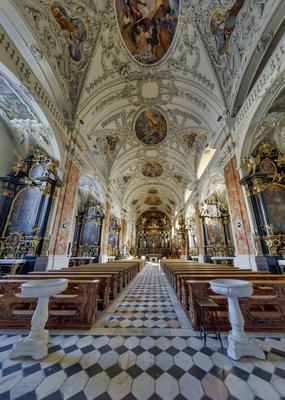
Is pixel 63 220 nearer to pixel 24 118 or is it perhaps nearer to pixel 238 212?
pixel 24 118

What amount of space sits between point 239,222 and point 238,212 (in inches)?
16.6

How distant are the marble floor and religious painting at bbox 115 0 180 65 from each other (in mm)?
11014

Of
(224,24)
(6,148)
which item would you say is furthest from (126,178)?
(224,24)

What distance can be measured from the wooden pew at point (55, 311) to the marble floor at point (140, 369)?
208 mm

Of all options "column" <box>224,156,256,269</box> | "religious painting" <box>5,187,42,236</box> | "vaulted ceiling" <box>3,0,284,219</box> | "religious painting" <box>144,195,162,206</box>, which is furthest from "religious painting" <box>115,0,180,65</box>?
"religious painting" <box>144,195,162,206</box>

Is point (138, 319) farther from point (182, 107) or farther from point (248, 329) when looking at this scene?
point (182, 107)

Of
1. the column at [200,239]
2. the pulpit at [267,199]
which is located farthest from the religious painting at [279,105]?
the column at [200,239]

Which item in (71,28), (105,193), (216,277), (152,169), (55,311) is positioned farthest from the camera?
(152,169)

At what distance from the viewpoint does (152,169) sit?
16.6m

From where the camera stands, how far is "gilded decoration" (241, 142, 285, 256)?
549 centimetres

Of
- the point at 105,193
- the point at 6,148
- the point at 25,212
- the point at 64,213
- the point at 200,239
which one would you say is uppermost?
the point at 105,193

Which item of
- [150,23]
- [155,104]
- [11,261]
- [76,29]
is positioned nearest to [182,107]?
[155,104]

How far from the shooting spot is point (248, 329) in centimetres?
278

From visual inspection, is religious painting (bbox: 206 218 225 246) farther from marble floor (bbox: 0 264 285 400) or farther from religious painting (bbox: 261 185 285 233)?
marble floor (bbox: 0 264 285 400)
